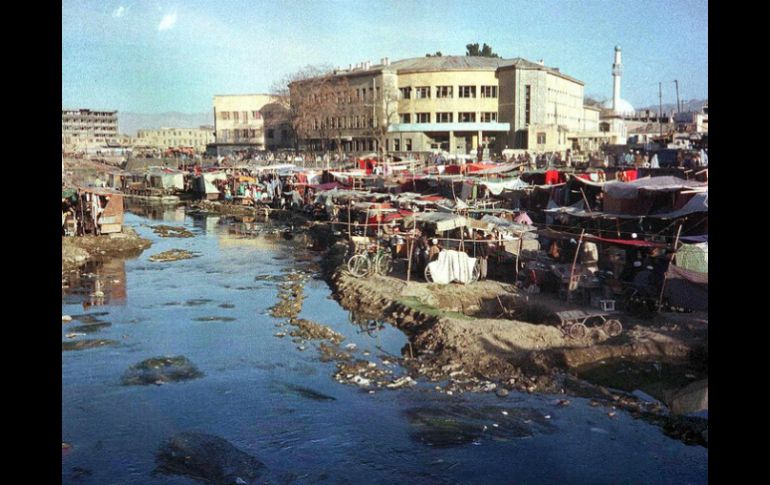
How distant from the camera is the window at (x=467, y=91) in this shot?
175ft

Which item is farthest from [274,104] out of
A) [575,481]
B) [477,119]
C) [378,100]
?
[575,481]

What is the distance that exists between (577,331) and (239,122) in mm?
67788

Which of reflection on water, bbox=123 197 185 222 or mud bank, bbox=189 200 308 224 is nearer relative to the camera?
mud bank, bbox=189 200 308 224

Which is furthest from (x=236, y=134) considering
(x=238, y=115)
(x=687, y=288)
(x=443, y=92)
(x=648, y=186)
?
(x=687, y=288)

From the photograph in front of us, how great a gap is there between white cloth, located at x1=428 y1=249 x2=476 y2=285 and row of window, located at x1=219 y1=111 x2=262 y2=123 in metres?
62.3

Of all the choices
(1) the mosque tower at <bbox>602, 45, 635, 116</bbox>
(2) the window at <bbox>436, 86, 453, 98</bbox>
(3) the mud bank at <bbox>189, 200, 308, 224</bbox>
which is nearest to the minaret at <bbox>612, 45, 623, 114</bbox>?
(1) the mosque tower at <bbox>602, 45, 635, 116</bbox>

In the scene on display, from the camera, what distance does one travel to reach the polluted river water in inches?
307

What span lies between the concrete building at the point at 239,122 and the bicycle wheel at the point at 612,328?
63928 mm

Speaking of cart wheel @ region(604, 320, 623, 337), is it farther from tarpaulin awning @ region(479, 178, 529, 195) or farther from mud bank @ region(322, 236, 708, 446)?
tarpaulin awning @ region(479, 178, 529, 195)

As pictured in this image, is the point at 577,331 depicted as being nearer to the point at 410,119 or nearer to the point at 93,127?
the point at 410,119

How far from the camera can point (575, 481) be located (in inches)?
298

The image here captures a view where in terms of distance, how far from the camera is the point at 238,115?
7469 centimetres

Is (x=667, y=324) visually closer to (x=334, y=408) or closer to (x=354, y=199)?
(x=334, y=408)

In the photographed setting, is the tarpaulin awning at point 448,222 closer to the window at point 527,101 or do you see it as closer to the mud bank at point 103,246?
the mud bank at point 103,246
